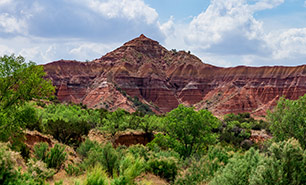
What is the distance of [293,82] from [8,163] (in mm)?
107617

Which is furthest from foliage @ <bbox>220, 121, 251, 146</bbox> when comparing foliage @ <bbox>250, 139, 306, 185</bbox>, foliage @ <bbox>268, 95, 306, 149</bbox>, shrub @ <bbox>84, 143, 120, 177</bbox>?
foliage @ <bbox>250, 139, 306, 185</bbox>

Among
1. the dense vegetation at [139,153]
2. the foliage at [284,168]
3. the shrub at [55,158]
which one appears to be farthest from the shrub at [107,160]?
the foliage at [284,168]

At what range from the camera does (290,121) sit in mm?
20891

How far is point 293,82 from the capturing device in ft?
325

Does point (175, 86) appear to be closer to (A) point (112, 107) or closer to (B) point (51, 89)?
(A) point (112, 107)

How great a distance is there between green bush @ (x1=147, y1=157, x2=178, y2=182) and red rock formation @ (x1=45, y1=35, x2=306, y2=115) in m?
74.0

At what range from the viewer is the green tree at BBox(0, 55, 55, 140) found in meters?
14.5

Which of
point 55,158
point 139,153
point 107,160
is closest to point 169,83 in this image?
point 139,153

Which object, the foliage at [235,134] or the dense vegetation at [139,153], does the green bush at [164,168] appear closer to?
the dense vegetation at [139,153]

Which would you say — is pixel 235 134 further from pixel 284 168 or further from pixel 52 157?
pixel 284 168

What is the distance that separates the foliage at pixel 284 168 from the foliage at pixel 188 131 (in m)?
16.7

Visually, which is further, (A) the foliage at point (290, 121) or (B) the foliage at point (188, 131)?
(B) the foliage at point (188, 131)

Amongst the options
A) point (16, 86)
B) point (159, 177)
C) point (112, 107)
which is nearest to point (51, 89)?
point (16, 86)

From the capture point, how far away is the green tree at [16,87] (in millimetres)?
14519
